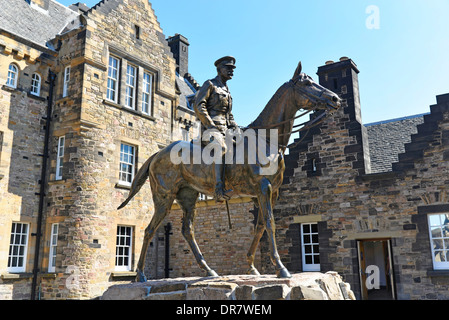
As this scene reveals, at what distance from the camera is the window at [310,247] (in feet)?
48.5

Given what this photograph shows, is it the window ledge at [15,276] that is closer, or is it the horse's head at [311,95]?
the horse's head at [311,95]

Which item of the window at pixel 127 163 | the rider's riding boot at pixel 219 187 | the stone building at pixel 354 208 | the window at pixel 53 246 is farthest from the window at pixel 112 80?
the rider's riding boot at pixel 219 187

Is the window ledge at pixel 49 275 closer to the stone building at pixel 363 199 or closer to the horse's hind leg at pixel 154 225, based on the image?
the stone building at pixel 363 199

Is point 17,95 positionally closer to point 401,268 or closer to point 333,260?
point 333,260

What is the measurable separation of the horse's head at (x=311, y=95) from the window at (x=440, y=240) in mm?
8561

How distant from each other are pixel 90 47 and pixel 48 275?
8709 mm

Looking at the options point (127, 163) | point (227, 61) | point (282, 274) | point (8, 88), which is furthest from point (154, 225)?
point (8, 88)

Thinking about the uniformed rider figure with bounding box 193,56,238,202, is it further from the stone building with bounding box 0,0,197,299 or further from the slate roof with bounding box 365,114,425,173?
the slate roof with bounding box 365,114,425,173

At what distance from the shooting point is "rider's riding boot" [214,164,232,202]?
253 inches

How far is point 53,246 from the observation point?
14.9 metres

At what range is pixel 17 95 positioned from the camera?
15.0 m

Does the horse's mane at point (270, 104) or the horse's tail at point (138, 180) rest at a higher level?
the horse's mane at point (270, 104)

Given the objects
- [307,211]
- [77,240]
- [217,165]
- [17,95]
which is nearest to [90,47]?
[17,95]

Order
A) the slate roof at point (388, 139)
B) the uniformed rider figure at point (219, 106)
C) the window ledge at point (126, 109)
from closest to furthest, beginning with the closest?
the uniformed rider figure at point (219, 106)
the slate roof at point (388, 139)
the window ledge at point (126, 109)
